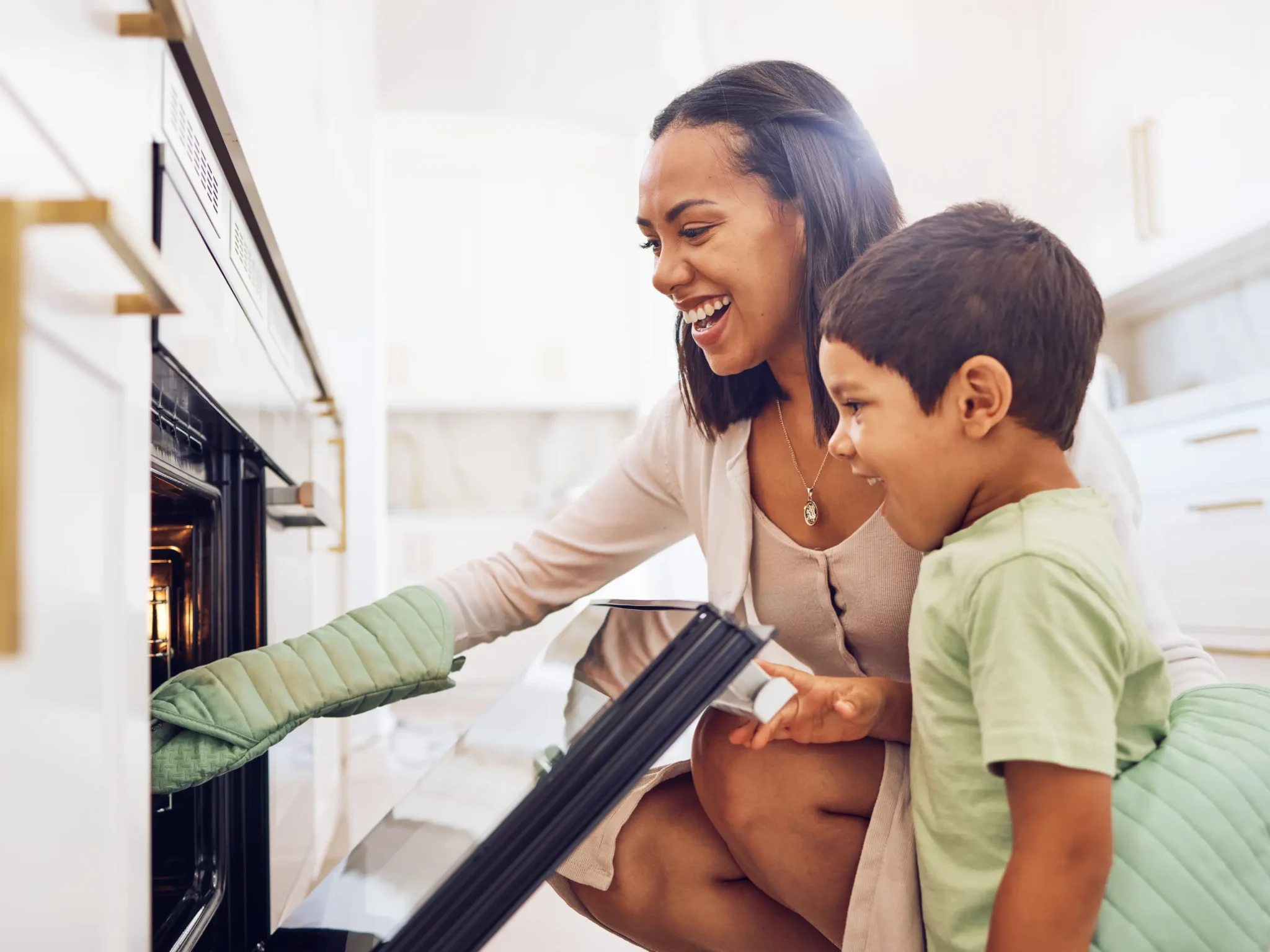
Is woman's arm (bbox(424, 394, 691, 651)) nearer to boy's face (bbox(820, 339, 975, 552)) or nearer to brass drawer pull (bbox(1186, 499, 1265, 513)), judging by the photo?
boy's face (bbox(820, 339, 975, 552))

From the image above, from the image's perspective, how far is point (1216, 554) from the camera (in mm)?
2715

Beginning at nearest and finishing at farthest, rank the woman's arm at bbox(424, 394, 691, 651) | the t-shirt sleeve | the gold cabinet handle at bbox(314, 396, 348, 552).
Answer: the t-shirt sleeve < the woman's arm at bbox(424, 394, 691, 651) < the gold cabinet handle at bbox(314, 396, 348, 552)

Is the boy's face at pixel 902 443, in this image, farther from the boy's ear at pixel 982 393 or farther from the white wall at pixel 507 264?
the white wall at pixel 507 264

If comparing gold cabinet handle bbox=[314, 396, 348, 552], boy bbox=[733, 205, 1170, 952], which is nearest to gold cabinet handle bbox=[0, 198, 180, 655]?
boy bbox=[733, 205, 1170, 952]

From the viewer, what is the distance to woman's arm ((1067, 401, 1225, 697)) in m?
0.97

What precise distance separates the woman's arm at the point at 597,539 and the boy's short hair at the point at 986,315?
453 millimetres

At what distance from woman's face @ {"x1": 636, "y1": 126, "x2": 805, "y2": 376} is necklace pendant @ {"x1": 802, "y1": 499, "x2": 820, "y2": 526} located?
0.54 feet

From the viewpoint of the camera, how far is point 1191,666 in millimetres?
968

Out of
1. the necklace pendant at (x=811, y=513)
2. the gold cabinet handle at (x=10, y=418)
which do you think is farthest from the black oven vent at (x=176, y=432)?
the necklace pendant at (x=811, y=513)

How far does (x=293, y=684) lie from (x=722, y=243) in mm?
613

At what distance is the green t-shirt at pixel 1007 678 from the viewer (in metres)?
0.70

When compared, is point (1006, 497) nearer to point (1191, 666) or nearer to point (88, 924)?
point (1191, 666)

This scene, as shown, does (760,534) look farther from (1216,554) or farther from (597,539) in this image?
(1216,554)

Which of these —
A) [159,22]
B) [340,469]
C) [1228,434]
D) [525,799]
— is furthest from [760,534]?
[1228,434]
